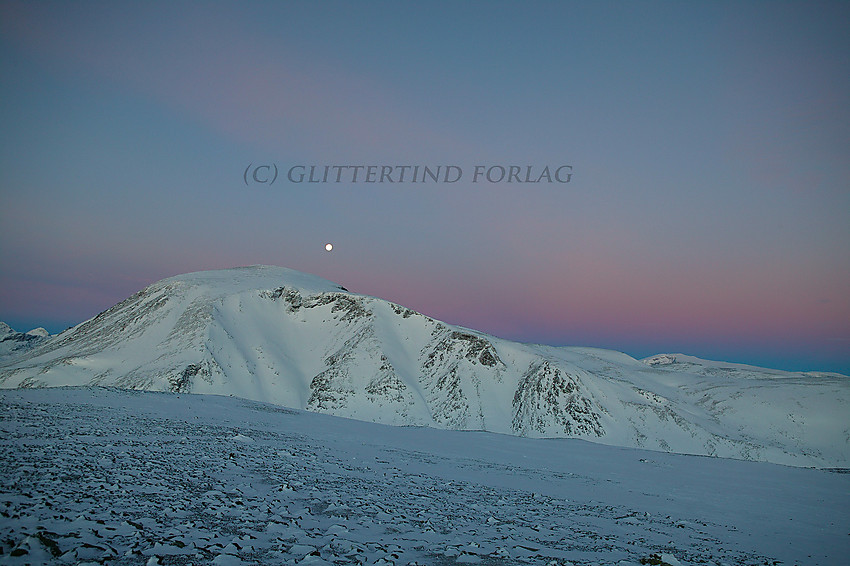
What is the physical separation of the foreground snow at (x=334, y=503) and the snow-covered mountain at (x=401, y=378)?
48214 mm

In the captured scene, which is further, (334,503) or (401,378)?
(401,378)

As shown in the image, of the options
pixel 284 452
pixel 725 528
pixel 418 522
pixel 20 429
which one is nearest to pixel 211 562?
pixel 418 522

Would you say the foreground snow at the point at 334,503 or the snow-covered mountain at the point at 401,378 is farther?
the snow-covered mountain at the point at 401,378

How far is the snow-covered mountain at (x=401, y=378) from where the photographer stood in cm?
6956

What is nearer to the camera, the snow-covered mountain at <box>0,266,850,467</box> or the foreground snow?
the foreground snow

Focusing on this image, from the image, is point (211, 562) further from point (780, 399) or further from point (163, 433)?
point (780, 399)

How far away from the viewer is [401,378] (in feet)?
263

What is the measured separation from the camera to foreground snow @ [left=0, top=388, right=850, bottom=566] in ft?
26.5

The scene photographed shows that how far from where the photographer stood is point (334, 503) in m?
11.6

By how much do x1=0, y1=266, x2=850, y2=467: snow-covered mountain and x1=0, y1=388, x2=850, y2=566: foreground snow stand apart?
158 feet

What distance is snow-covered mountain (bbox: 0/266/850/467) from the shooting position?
6956 cm

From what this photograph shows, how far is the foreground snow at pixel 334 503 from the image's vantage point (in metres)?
8.07

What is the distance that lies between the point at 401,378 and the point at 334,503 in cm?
6952

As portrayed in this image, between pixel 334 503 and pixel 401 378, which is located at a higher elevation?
pixel 334 503
